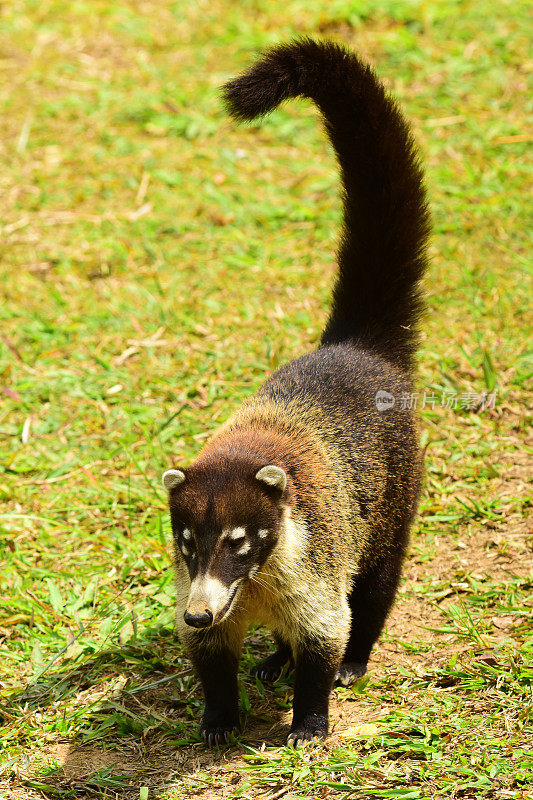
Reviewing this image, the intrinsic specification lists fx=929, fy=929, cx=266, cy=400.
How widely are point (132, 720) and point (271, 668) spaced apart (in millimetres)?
771

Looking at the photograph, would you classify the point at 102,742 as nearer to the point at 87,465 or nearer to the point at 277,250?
the point at 87,465

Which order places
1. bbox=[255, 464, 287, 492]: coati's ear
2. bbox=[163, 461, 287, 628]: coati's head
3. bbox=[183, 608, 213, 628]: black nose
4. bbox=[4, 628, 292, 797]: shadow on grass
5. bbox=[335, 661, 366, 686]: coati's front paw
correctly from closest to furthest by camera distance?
1. bbox=[183, 608, 213, 628]: black nose
2. bbox=[163, 461, 287, 628]: coati's head
3. bbox=[255, 464, 287, 492]: coati's ear
4. bbox=[4, 628, 292, 797]: shadow on grass
5. bbox=[335, 661, 366, 686]: coati's front paw

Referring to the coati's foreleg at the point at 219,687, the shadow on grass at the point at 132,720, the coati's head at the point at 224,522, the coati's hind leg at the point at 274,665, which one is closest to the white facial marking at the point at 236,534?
the coati's head at the point at 224,522

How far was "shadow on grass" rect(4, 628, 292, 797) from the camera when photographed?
3.97 metres

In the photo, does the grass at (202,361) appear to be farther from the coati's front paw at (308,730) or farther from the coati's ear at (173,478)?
the coati's ear at (173,478)

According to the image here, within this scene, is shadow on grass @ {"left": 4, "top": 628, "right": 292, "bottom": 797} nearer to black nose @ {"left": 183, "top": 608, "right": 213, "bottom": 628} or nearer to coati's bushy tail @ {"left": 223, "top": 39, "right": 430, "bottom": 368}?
black nose @ {"left": 183, "top": 608, "right": 213, "bottom": 628}

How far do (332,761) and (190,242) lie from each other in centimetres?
499

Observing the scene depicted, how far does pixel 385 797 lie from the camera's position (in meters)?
3.60

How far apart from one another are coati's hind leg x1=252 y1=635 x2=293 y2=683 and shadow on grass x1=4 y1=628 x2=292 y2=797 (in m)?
0.08

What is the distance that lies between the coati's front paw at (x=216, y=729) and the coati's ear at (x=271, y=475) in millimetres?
1142

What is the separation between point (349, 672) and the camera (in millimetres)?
4590

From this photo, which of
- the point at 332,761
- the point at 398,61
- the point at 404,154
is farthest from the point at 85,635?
the point at 398,61

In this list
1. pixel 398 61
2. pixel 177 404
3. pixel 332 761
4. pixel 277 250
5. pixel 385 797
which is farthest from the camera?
pixel 398 61

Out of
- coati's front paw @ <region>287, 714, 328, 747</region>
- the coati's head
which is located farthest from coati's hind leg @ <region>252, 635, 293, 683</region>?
the coati's head
